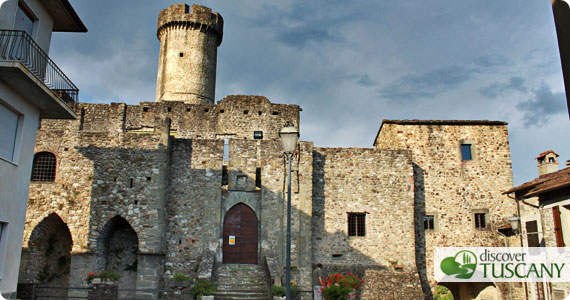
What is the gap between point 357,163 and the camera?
2247cm

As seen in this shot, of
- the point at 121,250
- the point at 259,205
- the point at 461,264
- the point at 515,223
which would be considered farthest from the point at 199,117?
the point at 515,223

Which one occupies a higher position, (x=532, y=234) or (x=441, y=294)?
(x=532, y=234)

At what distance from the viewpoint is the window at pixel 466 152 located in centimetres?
2338

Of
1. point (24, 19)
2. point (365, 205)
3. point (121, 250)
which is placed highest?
point (24, 19)

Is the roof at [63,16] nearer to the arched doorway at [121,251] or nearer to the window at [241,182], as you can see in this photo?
the arched doorway at [121,251]

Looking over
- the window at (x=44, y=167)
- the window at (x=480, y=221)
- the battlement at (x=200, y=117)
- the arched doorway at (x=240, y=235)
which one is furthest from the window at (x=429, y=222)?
the window at (x=44, y=167)

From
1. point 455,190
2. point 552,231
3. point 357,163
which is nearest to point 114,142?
point 357,163

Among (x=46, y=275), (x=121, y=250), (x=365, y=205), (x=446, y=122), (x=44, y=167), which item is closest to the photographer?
(x=46, y=275)

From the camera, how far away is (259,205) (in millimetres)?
21062

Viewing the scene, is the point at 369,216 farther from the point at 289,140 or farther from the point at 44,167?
the point at 44,167

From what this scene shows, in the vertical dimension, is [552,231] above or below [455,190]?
below

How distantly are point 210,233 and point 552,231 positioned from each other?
43.8ft

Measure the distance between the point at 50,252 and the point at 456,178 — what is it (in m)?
18.9

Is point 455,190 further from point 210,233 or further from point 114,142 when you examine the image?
point 114,142
